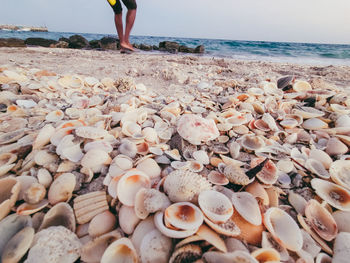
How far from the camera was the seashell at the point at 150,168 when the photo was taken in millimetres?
1000

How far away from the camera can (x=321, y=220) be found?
0.86 m

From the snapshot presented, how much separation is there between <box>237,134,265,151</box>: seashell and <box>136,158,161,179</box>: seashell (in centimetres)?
66

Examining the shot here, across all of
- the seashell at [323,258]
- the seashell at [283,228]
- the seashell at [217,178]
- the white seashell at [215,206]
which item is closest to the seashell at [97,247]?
the white seashell at [215,206]

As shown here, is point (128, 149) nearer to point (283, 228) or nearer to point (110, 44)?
point (283, 228)

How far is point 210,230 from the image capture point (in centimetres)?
73

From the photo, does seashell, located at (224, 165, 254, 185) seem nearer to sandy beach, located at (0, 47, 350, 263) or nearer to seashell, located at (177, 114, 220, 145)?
sandy beach, located at (0, 47, 350, 263)

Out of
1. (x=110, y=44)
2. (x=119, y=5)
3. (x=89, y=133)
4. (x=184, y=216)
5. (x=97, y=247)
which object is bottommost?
(x=97, y=247)

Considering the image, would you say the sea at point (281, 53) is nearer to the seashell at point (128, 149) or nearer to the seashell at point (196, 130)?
the seashell at point (196, 130)

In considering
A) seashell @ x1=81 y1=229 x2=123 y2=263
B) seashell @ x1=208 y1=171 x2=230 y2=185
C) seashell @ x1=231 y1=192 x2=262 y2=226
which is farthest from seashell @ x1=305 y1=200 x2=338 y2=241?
seashell @ x1=81 y1=229 x2=123 y2=263

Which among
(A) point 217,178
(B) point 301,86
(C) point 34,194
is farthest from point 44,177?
(B) point 301,86

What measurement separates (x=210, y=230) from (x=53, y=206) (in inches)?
28.9

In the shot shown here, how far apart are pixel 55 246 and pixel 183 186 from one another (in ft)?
1.84

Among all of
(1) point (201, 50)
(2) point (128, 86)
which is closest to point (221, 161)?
(2) point (128, 86)

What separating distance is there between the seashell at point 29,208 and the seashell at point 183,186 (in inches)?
22.6
